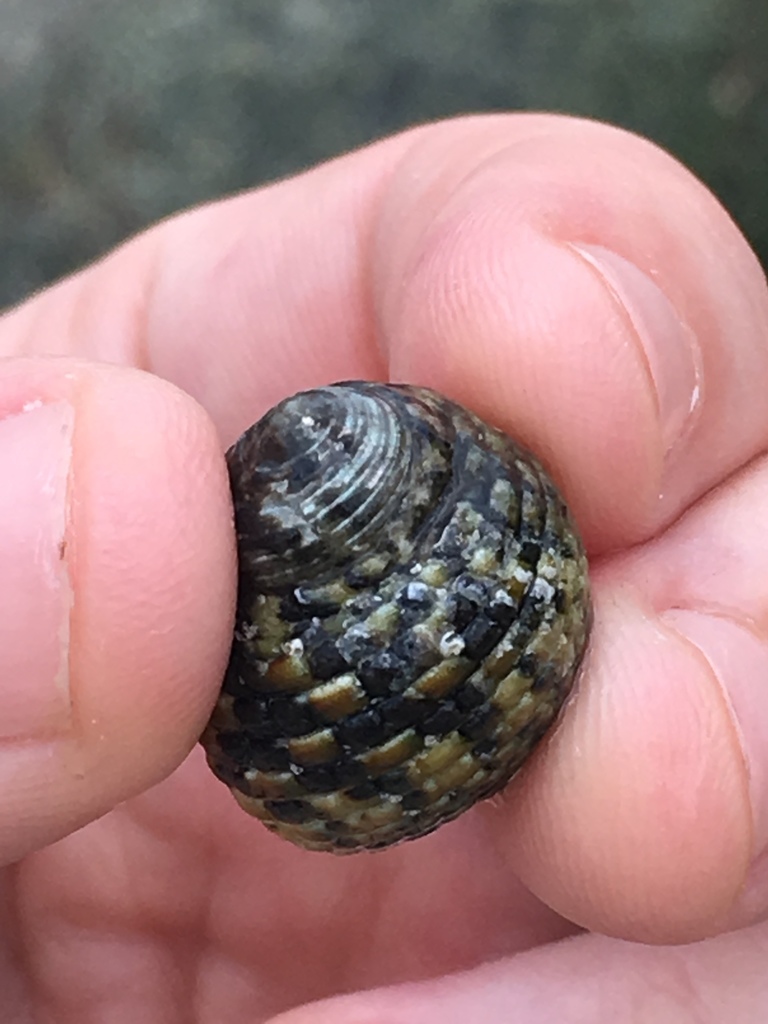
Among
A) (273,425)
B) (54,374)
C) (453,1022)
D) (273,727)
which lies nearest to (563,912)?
(453,1022)

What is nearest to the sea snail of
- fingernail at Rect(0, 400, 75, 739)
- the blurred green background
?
fingernail at Rect(0, 400, 75, 739)

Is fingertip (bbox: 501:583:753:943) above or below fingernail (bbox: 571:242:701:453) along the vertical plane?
below

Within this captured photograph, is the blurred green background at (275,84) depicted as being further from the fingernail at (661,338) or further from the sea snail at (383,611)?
the sea snail at (383,611)

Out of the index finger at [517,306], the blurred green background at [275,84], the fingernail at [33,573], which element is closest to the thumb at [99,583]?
the fingernail at [33,573]

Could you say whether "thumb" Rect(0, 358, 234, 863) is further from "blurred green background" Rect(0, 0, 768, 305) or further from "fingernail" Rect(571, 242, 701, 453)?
"blurred green background" Rect(0, 0, 768, 305)

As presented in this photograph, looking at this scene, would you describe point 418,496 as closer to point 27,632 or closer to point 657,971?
point 27,632
